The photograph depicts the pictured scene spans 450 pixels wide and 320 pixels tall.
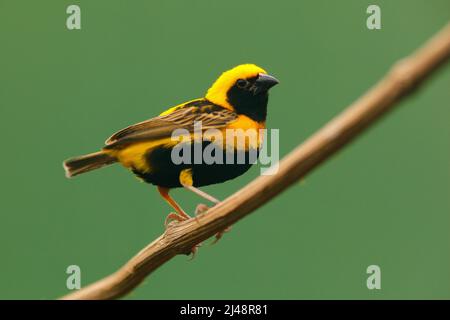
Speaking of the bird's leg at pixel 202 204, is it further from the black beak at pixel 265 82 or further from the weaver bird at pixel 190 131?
the black beak at pixel 265 82

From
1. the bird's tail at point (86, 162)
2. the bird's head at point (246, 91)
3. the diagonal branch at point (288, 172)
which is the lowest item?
the diagonal branch at point (288, 172)

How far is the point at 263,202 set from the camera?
1847mm

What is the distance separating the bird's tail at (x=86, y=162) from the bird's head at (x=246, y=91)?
25.9 inches

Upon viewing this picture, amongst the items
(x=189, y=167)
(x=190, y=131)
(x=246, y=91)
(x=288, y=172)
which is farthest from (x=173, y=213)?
(x=288, y=172)

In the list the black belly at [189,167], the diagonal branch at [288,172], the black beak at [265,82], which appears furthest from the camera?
the black beak at [265,82]

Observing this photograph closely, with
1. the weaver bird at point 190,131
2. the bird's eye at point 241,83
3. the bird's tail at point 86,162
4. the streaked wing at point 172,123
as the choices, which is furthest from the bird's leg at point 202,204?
the bird's eye at point 241,83

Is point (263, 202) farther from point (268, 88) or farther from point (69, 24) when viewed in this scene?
point (69, 24)

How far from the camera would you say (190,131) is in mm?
2621

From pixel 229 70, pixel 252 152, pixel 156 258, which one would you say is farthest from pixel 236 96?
pixel 156 258

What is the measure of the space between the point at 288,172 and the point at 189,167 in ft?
3.13

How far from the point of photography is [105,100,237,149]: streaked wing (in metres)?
2.58

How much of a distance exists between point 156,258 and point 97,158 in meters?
0.67

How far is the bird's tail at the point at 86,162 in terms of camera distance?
268 cm

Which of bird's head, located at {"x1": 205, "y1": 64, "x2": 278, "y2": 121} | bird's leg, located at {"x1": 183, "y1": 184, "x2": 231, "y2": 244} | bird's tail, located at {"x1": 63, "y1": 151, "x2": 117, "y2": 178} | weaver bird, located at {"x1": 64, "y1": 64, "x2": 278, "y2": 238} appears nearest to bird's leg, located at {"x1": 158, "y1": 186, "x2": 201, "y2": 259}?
weaver bird, located at {"x1": 64, "y1": 64, "x2": 278, "y2": 238}
